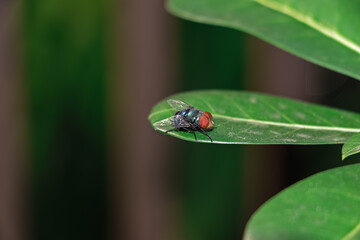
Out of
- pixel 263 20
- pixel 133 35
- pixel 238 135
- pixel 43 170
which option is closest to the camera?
pixel 238 135

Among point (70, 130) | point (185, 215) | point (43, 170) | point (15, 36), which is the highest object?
point (15, 36)

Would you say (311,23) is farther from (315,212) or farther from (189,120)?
(315,212)

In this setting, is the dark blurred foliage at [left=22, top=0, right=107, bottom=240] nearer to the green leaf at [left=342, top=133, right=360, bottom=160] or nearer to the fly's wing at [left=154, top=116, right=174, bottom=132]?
the fly's wing at [left=154, top=116, right=174, bottom=132]

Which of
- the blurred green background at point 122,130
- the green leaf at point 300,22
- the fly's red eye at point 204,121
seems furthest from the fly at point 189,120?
the blurred green background at point 122,130

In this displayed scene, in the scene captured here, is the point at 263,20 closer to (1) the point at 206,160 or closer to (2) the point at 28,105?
(1) the point at 206,160

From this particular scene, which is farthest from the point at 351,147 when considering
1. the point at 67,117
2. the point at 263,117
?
the point at 67,117

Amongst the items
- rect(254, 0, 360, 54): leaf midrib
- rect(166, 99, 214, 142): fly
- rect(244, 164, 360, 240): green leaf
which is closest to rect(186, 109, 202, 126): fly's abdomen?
rect(166, 99, 214, 142): fly

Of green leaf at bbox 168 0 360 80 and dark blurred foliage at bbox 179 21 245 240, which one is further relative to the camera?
dark blurred foliage at bbox 179 21 245 240

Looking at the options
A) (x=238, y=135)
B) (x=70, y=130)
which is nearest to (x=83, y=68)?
(x=70, y=130)
